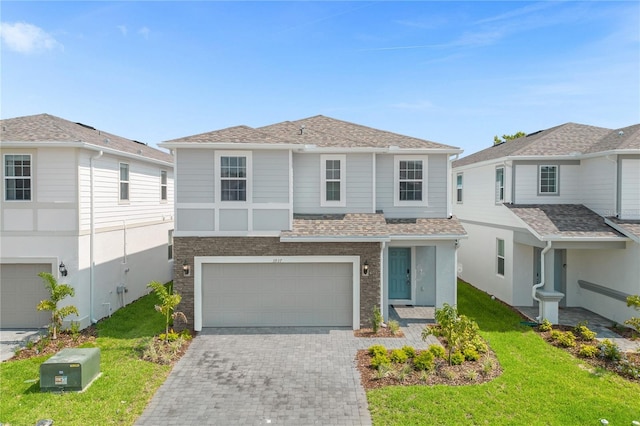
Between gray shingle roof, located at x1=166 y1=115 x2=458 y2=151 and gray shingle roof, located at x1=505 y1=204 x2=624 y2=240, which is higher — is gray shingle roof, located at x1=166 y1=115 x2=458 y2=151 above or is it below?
above

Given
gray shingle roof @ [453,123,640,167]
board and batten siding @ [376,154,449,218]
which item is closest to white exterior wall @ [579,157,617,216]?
gray shingle roof @ [453,123,640,167]

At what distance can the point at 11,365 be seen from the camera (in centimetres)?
873

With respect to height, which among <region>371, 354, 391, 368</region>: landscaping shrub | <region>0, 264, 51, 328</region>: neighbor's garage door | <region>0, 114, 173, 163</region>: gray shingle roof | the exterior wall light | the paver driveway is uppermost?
<region>0, 114, 173, 163</region>: gray shingle roof

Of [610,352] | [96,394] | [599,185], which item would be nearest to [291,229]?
[96,394]

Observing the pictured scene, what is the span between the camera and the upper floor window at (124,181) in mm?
13593

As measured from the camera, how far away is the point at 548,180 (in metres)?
14.1

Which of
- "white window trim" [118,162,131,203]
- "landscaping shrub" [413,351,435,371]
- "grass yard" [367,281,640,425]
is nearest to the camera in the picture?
"grass yard" [367,281,640,425]

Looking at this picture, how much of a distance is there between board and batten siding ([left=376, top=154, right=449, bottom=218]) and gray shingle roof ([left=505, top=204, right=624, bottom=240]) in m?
3.05

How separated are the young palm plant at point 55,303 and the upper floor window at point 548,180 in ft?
54.3

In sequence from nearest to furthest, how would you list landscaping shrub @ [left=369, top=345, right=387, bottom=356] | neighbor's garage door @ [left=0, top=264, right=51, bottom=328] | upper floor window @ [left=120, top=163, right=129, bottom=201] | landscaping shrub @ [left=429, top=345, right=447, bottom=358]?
landscaping shrub @ [left=429, top=345, right=447, bottom=358] < landscaping shrub @ [left=369, top=345, right=387, bottom=356] < neighbor's garage door @ [left=0, top=264, right=51, bottom=328] < upper floor window @ [left=120, top=163, right=129, bottom=201]

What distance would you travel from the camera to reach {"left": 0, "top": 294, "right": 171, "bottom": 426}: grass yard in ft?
21.5

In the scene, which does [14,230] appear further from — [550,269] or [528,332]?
[550,269]

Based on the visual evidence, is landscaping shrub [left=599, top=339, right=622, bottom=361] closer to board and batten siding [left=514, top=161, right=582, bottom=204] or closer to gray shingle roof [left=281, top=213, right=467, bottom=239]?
gray shingle roof [left=281, top=213, right=467, bottom=239]

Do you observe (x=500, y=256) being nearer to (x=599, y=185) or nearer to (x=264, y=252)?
(x=599, y=185)
